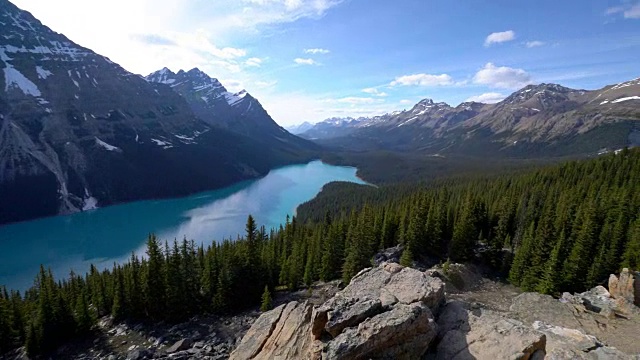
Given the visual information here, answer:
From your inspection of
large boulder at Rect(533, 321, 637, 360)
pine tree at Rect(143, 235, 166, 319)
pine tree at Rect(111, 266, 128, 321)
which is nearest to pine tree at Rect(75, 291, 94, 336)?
pine tree at Rect(111, 266, 128, 321)

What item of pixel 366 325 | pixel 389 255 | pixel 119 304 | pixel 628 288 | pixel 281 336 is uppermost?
pixel 366 325

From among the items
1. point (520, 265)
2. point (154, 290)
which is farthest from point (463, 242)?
point (154, 290)

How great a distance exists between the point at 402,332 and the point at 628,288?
87.0 ft

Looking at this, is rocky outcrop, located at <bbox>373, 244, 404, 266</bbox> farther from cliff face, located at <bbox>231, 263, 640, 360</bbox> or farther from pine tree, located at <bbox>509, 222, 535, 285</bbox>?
cliff face, located at <bbox>231, 263, 640, 360</bbox>

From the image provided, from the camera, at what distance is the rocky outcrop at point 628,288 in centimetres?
2798

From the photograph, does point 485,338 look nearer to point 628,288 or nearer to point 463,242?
point 628,288

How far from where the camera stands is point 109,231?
147875 mm

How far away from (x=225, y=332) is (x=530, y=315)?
2967cm

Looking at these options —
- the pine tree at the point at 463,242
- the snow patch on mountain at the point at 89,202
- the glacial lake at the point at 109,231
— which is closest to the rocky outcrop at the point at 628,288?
the pine tree at the point at 463,242

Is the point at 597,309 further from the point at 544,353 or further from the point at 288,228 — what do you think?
the point at 288,228

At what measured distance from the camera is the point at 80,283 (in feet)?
198

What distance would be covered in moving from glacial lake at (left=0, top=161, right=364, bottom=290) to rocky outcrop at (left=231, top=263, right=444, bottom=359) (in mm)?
108044

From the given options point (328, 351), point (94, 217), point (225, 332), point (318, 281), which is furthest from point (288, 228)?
point (94, 217)

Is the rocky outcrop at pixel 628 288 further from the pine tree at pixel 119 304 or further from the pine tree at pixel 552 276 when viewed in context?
the pine tree at pixel 119 304
